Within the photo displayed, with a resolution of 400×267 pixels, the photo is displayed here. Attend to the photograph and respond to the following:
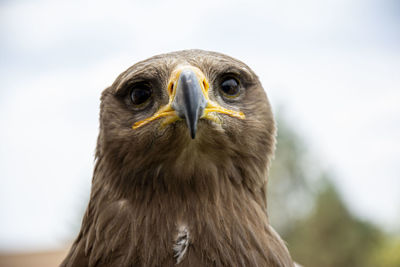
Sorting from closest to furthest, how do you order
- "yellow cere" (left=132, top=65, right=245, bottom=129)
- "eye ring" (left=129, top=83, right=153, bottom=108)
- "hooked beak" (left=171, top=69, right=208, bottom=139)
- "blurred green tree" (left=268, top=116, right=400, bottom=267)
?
"hooked beak" (left=171, top=69, right=208, bottom=139) < "yellow cere" (left=132, top=65, right=245, bottom=129) < "eye ring" (left=129, top=83, right=153, bottom=108) < "blurred green tree" (left=268, top=116, right=400, bottom=267)

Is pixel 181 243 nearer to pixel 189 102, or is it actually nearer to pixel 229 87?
pixel 189 102

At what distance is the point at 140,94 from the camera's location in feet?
7.55

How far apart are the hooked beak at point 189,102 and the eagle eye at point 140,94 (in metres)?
0.14

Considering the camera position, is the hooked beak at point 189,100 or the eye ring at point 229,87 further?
the eye ring at point 229,87

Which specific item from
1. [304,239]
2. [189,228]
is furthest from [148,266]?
[304,239]

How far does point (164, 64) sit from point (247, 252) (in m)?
1.12

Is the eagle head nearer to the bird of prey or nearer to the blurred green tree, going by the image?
the bird of prey

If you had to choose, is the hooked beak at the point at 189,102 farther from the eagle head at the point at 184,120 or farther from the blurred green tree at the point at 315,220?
the blurred green tree at the point at 315,220

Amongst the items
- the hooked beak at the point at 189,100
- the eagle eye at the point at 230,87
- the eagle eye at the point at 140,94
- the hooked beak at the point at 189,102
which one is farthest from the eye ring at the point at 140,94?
the eagle eye at the point at 230,87

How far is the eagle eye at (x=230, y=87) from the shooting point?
237cm

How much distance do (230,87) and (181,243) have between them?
0.93 metres

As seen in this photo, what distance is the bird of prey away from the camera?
2094 mm

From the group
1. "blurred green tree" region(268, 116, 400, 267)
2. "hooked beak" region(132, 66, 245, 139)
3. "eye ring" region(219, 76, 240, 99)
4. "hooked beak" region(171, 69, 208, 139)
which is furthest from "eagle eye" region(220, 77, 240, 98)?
"blurred green tree" region(268, 116, 400, 267)

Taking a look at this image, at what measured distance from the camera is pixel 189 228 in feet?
7.06
